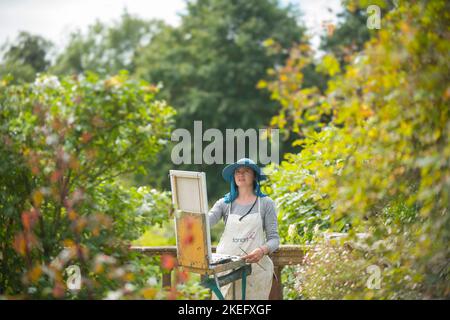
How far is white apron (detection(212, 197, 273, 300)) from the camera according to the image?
4121 millimetres

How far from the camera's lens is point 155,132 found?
4.80 meters

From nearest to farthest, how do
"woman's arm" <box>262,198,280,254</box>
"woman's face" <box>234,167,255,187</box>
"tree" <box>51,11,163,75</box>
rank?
"woman's arm" <box>262,198,280,254</box> < "woman's face" <box>234,167,255,187</box> < "tree" <box>51,11,163,75</box>

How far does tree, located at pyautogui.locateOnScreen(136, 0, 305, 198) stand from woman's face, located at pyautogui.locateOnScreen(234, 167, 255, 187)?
58.2 ft

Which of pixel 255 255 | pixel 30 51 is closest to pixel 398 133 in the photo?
pixel 255 255

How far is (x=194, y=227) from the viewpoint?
3.55 m

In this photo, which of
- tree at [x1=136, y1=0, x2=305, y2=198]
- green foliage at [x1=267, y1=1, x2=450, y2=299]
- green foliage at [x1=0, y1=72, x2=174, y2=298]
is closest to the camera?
green foliage at [x1=267, y1=1, x2=450, y2=299]

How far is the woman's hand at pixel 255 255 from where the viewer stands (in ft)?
12.7

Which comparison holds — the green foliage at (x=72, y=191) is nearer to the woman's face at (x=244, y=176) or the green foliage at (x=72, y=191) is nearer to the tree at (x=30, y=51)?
the woman's face at (x=244, y=176)

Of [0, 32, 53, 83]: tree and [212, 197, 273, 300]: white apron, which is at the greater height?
[0, 32, 53, 83]: tree

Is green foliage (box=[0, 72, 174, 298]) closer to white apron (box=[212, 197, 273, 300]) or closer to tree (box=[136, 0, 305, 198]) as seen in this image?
white apron (box=[212, 197, 273, 300])

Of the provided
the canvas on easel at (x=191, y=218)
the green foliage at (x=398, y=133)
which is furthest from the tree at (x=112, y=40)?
the green foliage at (x=398, y=133)

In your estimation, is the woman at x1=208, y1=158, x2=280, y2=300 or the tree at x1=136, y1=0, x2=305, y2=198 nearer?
the woman at x1=208, y1=158, x2=280, y2=300

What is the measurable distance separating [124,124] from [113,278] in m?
1.28

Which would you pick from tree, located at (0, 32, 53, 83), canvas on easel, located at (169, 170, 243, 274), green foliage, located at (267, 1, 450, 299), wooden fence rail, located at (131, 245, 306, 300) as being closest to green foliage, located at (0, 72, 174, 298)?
canvas on easel, located at (169, 170, 243, 274)
